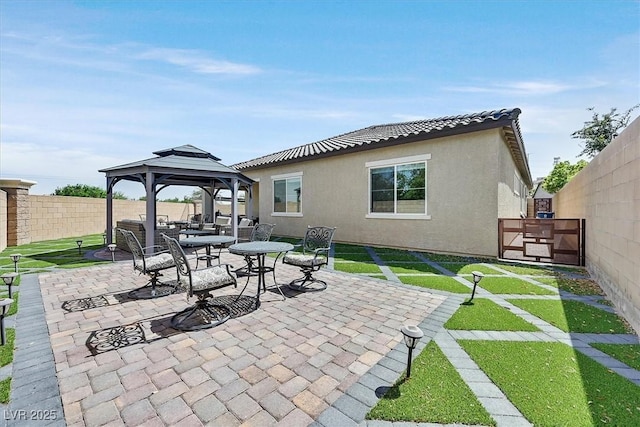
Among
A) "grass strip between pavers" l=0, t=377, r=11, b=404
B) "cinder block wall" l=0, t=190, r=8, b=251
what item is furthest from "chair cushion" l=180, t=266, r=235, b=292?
"cinder block wall" l=0, t=190, r=8, b=251

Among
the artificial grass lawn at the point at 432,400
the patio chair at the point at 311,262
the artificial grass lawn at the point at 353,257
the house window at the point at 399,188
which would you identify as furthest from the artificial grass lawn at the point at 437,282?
the house window at the point at 399,188

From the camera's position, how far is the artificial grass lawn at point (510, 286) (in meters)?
5.29

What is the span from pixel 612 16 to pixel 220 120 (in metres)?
12.6

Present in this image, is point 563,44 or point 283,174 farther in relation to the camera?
point 283,174

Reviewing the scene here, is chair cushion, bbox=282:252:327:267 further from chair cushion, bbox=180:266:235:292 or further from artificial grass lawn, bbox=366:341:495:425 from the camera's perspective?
artificial grass lawn, bbox=366:341:495:425

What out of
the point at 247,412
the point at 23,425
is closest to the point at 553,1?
the point at 247,412

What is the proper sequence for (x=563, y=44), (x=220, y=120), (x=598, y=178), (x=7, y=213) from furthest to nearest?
(x=220, y=120), (x=7, y=213), (x=563, y=44), (x=598, y=178)

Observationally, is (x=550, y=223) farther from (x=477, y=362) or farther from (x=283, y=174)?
(x=283, y=174)

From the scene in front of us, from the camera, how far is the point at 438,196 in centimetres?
905

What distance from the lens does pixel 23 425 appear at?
197 centimetres

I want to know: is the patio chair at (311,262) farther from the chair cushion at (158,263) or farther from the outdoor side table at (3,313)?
the outdoor side table at (3,313)

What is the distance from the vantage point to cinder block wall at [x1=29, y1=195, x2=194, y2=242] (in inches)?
460

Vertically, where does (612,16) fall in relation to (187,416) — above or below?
above

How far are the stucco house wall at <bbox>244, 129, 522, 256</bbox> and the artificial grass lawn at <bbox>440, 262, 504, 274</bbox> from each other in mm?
1175
